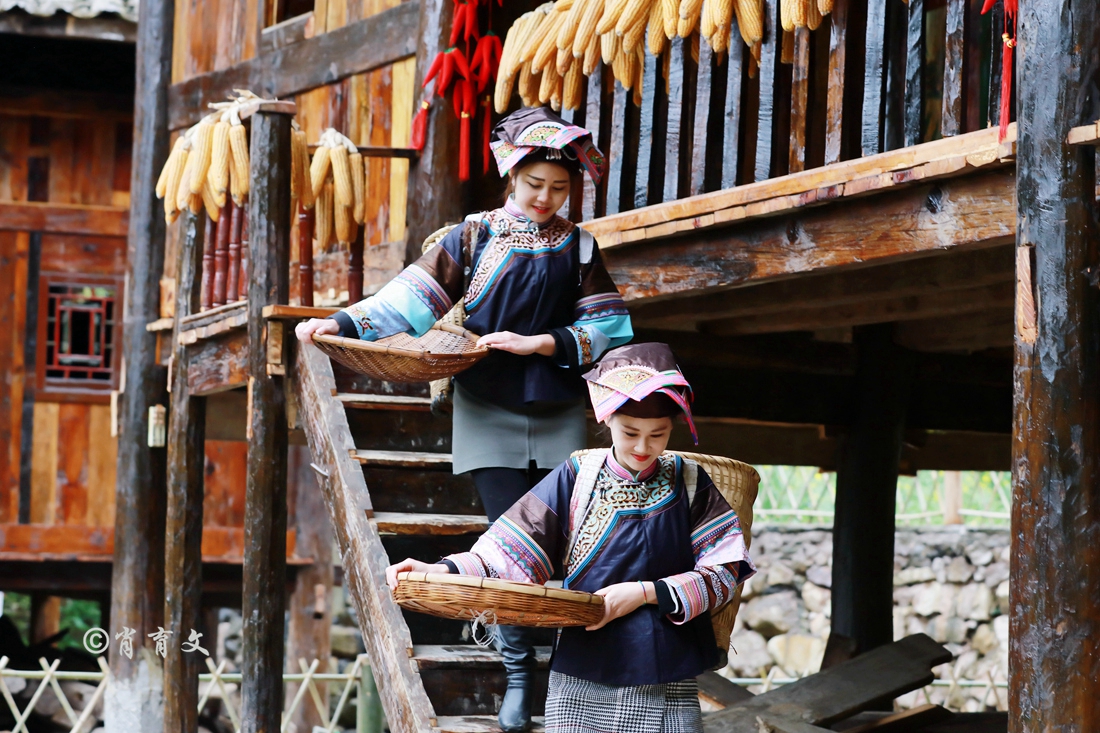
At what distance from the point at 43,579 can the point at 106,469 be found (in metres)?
0.93

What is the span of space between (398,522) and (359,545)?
141 mm

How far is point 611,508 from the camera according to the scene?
3.26 meters

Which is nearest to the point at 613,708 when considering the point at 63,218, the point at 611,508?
the point at 611,508

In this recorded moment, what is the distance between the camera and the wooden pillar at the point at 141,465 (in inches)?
342

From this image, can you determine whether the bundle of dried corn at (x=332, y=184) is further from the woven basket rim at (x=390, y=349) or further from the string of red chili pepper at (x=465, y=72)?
the woven basket rim at (x=390, y=349)

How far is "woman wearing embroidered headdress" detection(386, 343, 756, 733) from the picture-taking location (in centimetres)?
316

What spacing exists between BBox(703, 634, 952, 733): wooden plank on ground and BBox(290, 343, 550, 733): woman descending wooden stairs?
1.43 meters

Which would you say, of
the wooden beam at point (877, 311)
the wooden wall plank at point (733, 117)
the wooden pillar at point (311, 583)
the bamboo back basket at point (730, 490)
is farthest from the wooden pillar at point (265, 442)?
the wooden pillar at point (311, 583)

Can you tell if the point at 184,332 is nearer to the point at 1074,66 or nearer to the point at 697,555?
the point at 697,555

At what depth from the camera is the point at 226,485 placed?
10656 mm

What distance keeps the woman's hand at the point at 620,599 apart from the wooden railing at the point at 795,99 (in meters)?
1.66

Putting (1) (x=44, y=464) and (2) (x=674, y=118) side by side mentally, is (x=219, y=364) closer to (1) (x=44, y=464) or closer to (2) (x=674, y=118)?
(2) (x=674, y=118)

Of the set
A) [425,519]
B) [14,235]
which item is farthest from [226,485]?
[425,519]

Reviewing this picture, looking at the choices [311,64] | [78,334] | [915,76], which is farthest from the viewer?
[78,334]
